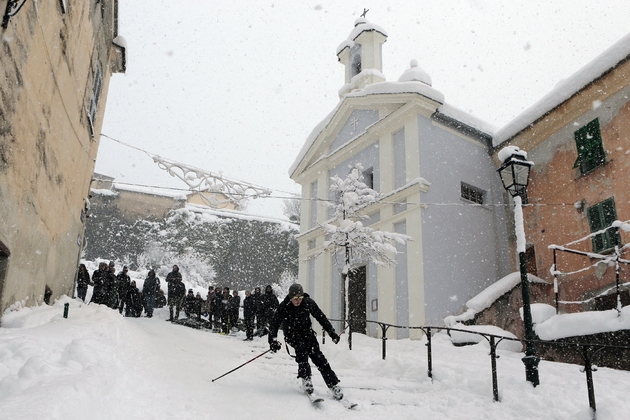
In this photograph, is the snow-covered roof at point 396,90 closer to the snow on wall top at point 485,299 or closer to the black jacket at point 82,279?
the snow on wall top at point 485,299

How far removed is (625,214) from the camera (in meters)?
12.0

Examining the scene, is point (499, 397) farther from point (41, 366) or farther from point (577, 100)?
point (577, 100)

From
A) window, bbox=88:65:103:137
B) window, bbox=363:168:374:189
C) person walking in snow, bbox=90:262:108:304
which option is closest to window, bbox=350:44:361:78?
window, bbox=363:168:374:189

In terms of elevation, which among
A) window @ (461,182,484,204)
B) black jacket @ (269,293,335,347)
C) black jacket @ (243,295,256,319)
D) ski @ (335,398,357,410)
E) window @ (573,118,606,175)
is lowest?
ski @ (335,398,357,410)

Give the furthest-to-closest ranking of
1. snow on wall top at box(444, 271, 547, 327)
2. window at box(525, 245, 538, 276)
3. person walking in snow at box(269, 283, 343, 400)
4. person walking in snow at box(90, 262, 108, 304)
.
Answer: window at box(525, 245, 538, 276) < person walking in snow at box(90, 262, 108, 304) < snow on wall top at box(444, 271, 547, 327) < person walking in snow at box(269, 283, 343, 400)

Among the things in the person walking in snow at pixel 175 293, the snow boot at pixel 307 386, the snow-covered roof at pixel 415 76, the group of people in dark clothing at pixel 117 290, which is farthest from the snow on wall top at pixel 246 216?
the snow boot at pixel 307 386

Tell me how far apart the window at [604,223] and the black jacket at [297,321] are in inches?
368

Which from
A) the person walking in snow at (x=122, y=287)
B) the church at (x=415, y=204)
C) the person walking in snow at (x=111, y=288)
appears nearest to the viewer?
the church at (x=415, y=204)

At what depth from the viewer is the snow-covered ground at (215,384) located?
3916mm

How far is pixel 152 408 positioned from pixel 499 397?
4.17 m

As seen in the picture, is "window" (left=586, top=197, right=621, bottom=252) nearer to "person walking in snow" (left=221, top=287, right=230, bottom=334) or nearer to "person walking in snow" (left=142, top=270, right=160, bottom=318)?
"person walking in snow" (left=221, top=287, right=230, bottom=334)

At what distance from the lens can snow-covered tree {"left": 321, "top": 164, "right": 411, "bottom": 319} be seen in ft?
44.6

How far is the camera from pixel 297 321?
6383 millimetres

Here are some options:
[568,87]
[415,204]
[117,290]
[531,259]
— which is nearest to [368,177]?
[415,204]
